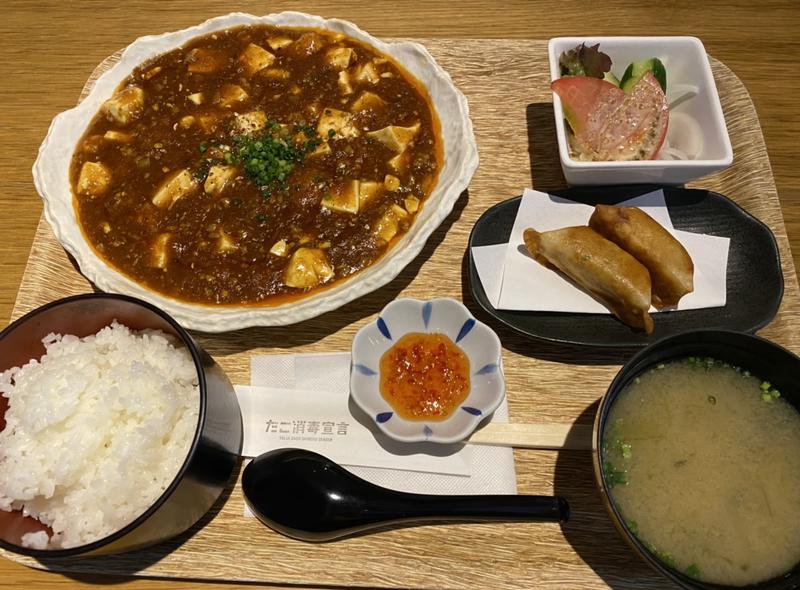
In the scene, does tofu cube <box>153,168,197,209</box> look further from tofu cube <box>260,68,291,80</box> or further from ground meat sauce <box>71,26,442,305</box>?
tofu cube <box>260,68,291,80</box>

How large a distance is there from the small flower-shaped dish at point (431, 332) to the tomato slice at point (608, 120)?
1.17m

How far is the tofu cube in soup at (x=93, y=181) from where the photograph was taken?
2.90 m

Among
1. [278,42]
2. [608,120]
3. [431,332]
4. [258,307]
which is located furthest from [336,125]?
[608,120]

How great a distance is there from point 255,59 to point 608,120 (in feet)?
6.83

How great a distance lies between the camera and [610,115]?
2.85m

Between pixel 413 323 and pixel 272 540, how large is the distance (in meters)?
1.09

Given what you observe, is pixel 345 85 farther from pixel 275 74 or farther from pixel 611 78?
pixel 611 78

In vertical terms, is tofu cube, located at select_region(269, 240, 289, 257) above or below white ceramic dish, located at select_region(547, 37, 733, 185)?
below

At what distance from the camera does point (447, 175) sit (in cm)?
281

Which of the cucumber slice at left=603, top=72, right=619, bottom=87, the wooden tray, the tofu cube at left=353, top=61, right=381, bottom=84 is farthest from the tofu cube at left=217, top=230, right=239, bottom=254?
the cucumber slice at left=603, top=72, right=619, bottom=87

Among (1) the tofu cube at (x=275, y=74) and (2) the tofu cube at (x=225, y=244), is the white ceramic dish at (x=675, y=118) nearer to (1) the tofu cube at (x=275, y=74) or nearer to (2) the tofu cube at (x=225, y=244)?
(1) the tofu cube at (x=275, y=74)

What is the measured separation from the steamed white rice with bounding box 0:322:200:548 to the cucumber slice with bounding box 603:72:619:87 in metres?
2.62

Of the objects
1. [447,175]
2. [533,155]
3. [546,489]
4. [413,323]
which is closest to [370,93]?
[447,175]

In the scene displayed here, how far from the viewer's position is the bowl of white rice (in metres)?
1.89
